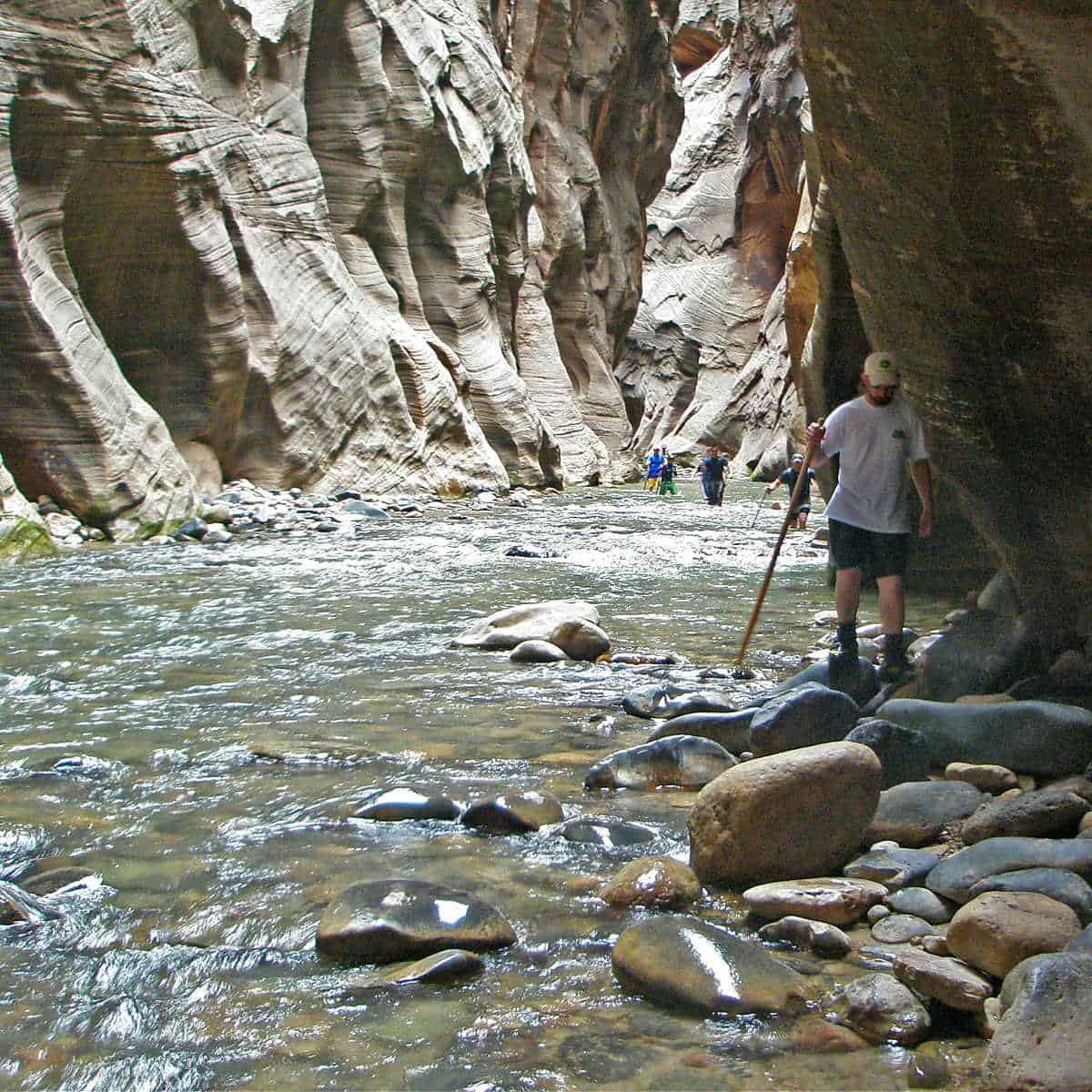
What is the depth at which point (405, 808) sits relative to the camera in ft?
11.7

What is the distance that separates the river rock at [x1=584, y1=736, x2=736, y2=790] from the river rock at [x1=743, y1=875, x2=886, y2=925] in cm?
108

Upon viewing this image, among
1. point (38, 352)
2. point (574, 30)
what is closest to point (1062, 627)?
point (38, 352)

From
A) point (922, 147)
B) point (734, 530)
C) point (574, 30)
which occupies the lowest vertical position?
point (734, 530)

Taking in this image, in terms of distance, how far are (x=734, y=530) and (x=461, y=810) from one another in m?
12.7

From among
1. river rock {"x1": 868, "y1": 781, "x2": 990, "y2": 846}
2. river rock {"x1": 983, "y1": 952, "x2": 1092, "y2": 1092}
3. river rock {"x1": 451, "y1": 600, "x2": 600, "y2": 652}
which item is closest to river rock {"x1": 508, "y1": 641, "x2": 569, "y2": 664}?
river rock {"x1": 451, "y1": 600, "x2": 600, "y2": 652}

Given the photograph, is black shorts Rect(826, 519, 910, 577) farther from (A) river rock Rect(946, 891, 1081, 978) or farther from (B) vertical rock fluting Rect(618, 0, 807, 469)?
(B) vertical rock fluting Rect(618, 0, 807, 469)

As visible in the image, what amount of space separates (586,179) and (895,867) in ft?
122

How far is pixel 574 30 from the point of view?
123 feet

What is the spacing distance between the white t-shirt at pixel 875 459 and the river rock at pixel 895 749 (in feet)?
5.13

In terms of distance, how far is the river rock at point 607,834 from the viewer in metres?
3.31

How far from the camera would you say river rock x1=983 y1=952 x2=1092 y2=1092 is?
6.07ft

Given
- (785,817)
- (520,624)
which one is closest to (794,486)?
(520,624)

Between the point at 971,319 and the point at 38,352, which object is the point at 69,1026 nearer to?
the point at 971,319

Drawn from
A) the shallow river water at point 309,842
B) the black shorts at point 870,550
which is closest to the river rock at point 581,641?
the shallow river water at point 309,842
